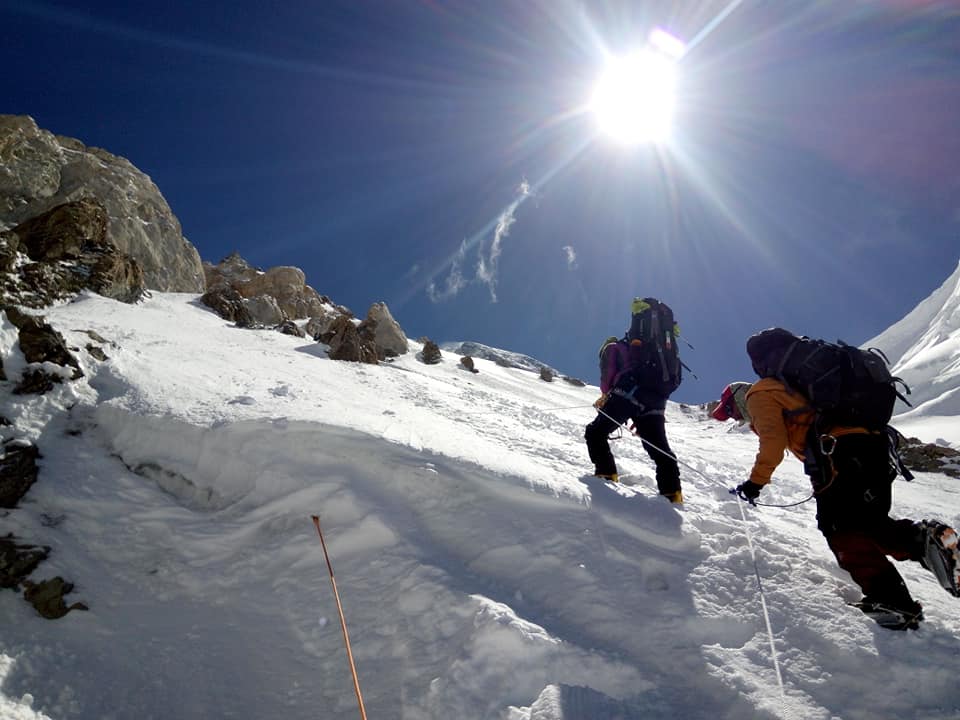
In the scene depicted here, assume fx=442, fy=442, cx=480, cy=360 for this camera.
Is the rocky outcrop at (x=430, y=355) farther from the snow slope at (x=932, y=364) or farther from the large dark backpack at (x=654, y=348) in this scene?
the snow slope at (x=932, y=364)

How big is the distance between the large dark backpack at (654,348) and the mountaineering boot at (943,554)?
280 cm

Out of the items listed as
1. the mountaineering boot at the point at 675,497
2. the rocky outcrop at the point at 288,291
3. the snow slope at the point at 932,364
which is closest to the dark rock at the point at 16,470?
the mountaineering boot at the point at 675,497

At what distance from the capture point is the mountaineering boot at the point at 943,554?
280 centimetres

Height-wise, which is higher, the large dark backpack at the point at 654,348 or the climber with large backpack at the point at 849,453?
the large dark backpack at the point at 654,348

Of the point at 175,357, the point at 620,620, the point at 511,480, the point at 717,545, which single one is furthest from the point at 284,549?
the point at 175,357

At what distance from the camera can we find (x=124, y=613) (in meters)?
3.33

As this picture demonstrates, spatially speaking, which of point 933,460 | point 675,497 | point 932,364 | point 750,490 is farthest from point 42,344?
point 932,364

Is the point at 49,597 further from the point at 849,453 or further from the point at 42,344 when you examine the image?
the point at 849,453

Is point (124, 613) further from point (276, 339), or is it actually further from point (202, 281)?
point (202, 281)

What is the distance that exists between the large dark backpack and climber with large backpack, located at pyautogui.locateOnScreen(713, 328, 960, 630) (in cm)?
156

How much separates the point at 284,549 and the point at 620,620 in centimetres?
273

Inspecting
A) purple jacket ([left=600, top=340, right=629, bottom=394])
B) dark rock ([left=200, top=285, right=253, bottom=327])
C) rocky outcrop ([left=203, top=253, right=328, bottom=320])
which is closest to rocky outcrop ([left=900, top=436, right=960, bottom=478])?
purple jacket ([left=600, top=340, right=629, bottom=394])

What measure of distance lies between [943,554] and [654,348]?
3.17m

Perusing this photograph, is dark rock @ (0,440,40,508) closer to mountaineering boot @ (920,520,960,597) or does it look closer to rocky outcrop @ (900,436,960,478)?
mountaineering boot @ (920,520,960,597)
